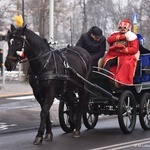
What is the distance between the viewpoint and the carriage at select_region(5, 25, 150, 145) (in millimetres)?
10086

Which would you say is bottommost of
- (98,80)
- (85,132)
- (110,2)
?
(85,132)

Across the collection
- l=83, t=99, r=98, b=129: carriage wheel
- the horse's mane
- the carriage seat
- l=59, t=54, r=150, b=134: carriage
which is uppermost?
the horse's mane

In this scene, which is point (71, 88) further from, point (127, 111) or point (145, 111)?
point (145, 111)

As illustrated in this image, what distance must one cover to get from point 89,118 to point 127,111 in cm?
121

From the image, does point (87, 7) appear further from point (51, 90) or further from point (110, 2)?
point (51, 90)

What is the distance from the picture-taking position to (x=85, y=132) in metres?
11.9

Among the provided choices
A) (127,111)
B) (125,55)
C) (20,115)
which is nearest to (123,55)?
(125,55)

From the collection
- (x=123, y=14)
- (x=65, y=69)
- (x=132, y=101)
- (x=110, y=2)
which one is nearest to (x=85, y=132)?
(x=132, y=101)

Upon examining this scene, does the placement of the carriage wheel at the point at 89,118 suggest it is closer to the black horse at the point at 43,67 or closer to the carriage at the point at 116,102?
the carriage at the point at 116,102

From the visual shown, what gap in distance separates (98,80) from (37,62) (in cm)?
214

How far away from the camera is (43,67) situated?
10.3 metres


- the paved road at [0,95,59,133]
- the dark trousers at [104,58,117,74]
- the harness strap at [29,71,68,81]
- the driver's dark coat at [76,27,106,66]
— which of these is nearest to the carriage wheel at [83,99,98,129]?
the dark trousers at [104,58,117,74]

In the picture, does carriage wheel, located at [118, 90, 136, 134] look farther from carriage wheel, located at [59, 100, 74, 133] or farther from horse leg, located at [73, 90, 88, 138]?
carriage wheel, located at [59, 100, 74, 133]

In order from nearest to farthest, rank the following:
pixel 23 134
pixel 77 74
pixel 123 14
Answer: pixel 77 74
pixel 23 134
pixel 123 14
